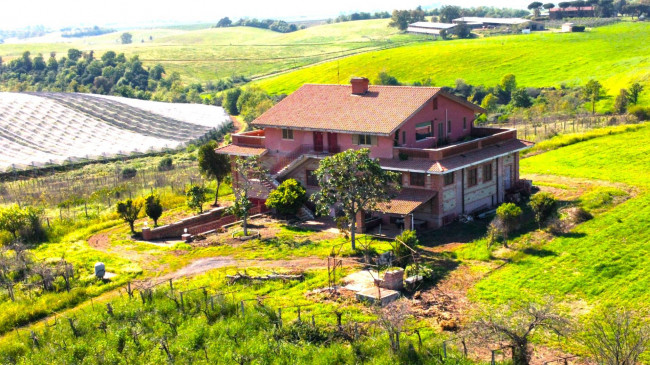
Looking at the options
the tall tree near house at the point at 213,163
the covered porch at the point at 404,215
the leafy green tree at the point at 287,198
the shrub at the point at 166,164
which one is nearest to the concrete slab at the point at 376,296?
the covered porch at the point at 404,215

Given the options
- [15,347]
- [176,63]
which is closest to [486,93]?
[15,347]

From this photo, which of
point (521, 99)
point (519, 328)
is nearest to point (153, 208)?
point (519, 328)

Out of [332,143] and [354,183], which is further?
[332,143]

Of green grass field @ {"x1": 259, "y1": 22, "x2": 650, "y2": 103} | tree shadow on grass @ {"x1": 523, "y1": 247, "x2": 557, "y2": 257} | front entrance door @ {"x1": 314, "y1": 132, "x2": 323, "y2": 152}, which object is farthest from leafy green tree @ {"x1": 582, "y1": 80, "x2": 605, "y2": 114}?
tree shadow on grass @ {"x1": 523, "y1": 247, "x2": 557, "y2": 257}

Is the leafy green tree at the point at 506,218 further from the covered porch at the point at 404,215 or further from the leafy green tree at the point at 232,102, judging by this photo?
the leafy green tree at the point at 232,102

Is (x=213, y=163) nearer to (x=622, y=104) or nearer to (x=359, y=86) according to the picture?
(x=359, y=86)

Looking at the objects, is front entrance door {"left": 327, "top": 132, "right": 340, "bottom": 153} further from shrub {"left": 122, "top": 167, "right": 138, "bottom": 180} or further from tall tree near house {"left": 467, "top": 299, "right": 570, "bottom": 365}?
tall tree near house {"left": 467, "top": 299, "right": 570, "bottom": 365}
